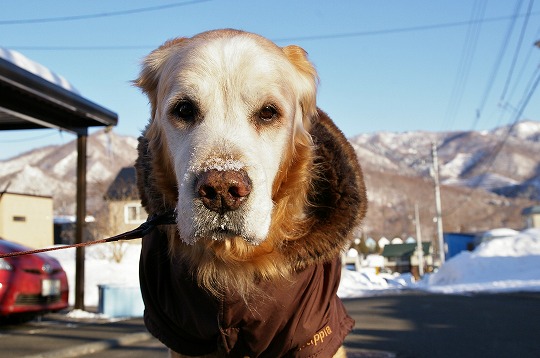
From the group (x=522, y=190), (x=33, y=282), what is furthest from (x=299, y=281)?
(x=522, y=190)

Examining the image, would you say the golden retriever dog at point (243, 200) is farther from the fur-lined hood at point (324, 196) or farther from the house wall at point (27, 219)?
the house wall at point (27, 219)

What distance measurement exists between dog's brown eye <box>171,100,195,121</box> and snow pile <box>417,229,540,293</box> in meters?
17.8

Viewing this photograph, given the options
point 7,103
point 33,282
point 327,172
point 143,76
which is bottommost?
point 33,282

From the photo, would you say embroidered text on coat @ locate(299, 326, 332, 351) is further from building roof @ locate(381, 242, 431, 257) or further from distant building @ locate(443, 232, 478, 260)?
building roof @ locate(381, 242, 431, 257)

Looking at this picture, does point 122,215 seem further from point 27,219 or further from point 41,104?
point 41,104

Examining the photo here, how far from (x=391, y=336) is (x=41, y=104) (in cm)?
626

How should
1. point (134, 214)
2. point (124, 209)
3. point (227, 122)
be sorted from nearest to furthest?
1. point (227, 122)
2. point (124, 209)
3. point (134, 214)

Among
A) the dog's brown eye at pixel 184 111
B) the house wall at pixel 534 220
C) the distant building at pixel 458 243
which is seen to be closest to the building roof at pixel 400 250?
the house wall at pixel 534 220

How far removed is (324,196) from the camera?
11.1 feet

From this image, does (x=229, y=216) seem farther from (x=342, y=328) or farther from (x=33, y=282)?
(x=33, y=282)

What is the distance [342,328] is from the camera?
3.63 m

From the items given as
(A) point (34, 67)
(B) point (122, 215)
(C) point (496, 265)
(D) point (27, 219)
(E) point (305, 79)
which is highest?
(A) point (34, 67)

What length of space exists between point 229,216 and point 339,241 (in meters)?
0.99

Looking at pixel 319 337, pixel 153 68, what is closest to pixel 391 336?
pixel 319 337
